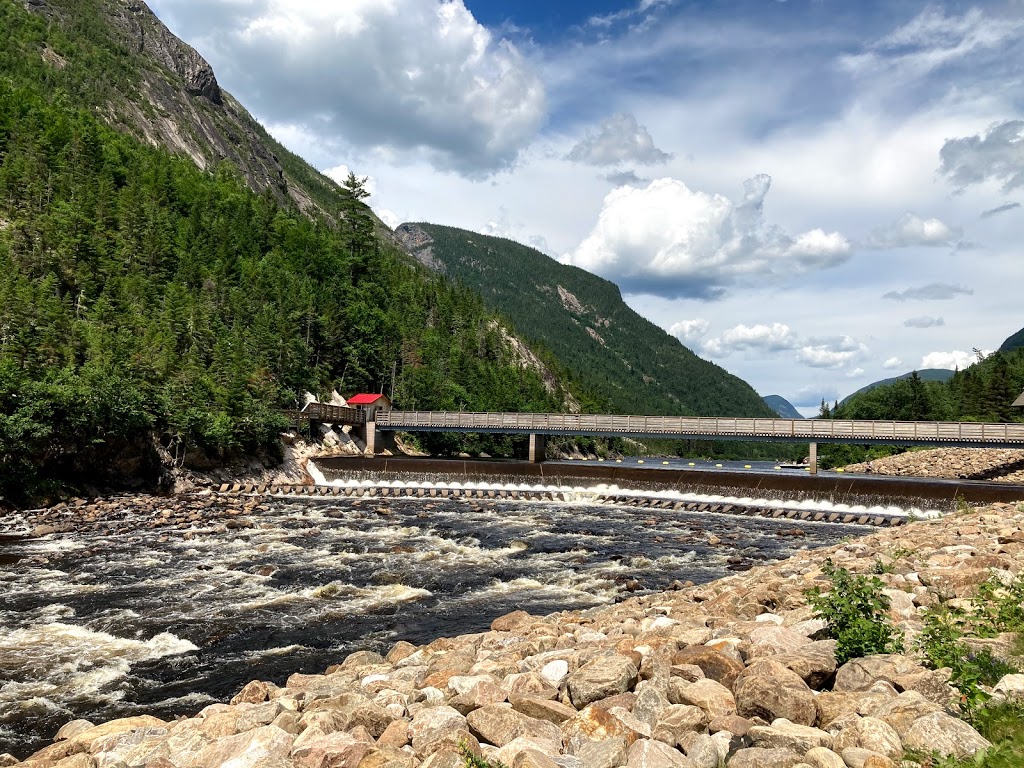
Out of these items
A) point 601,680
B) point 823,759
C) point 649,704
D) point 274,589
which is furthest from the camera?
point 274,589

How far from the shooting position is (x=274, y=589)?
1977cm

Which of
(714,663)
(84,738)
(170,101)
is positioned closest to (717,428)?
(714,663)

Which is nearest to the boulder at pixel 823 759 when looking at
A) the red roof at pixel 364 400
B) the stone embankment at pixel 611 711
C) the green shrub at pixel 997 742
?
the stone embankment at pixel 611 711

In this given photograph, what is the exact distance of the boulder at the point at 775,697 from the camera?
605cm

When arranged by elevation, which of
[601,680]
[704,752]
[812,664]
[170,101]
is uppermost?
[170,101]

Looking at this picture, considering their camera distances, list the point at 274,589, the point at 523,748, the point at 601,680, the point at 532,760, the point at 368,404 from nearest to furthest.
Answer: the point at 532,760 < the point at 523,748 < the point at 601,680 < the point at 274,589 < the point at 368,404

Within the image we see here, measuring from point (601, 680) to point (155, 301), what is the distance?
242ft

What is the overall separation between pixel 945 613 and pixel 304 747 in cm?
845

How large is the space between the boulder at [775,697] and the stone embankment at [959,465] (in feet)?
210

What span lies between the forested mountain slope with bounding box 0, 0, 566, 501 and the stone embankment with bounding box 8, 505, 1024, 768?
33.0m

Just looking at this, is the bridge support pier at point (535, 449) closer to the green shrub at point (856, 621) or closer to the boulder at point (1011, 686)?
the green shrub at point (856, 621)

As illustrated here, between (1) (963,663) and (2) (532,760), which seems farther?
(1) (963,663)

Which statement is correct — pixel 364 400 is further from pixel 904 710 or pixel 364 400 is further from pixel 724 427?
pixel 904 710

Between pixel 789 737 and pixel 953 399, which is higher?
pixel 953 399
